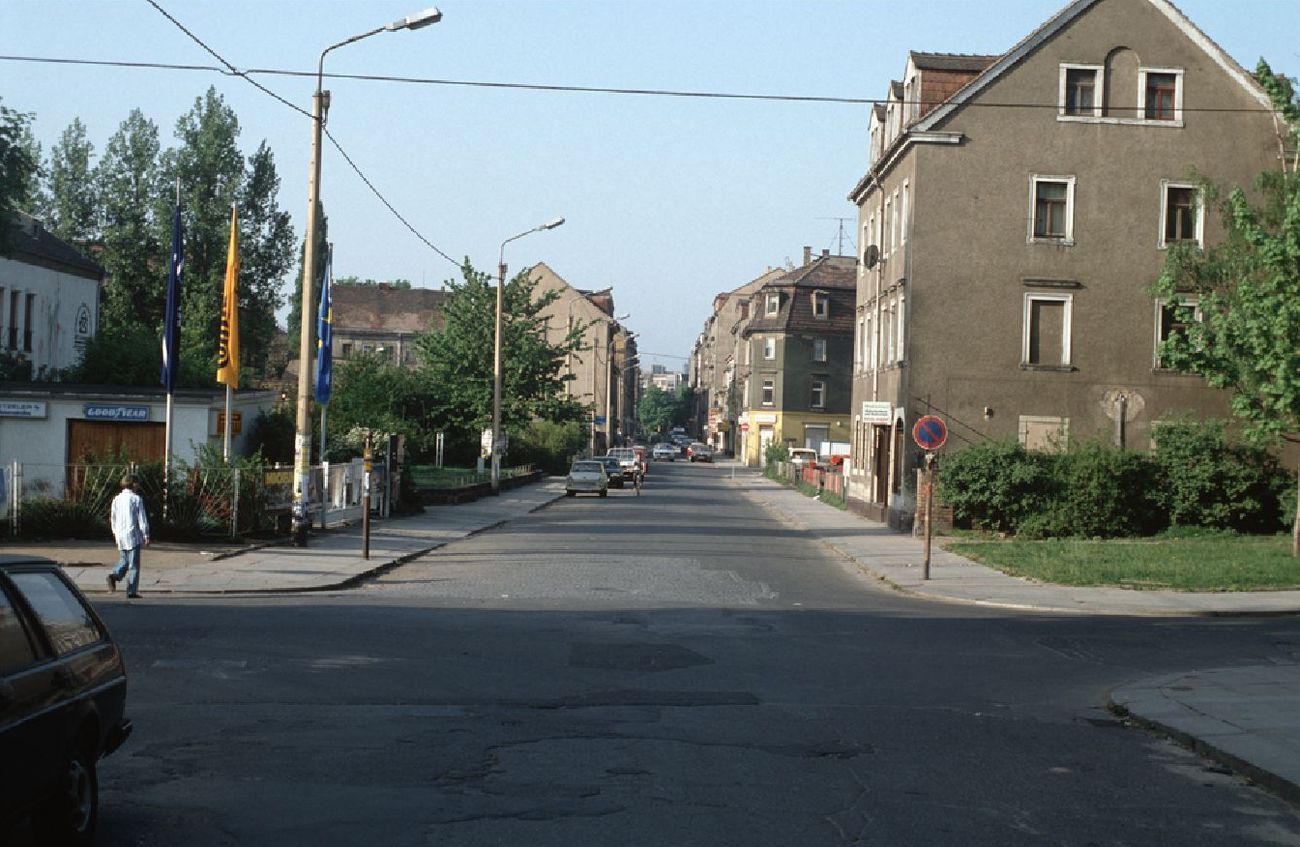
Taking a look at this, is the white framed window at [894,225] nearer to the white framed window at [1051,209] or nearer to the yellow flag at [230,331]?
the white framed window at [1051,209]

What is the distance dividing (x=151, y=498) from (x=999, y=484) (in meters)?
19.2

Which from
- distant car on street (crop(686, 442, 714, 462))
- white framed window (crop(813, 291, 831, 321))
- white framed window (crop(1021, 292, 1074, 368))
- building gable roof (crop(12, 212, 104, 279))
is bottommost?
distant car on street (crop(686, 442, 714, 462))

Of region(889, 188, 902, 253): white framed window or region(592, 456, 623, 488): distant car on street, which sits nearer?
region(889, 188, 902, 253): white framed window

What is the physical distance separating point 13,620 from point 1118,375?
34950mm

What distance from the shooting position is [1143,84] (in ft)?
122

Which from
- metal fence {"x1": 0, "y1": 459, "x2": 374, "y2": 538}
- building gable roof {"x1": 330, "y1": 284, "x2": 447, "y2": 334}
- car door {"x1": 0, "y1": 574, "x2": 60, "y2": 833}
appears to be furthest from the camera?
building gable roof {"x1": 330, "y1": 284, "x2": 447, "y2": 334}

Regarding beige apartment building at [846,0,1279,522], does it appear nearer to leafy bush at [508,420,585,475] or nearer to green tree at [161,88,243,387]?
leafy bush at [508,420,585,475]

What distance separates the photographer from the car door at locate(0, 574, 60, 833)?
5789mm

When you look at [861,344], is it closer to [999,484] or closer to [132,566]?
[999,484]

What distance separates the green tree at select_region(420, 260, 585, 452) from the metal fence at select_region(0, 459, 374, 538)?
3332 centimetres

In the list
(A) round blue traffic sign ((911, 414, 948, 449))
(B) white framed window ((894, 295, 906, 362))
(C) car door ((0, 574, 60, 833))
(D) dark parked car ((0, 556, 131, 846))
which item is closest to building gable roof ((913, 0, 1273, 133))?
(B) white framed window ((894, 295, 906, 362))

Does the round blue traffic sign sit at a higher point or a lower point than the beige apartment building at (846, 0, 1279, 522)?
lower

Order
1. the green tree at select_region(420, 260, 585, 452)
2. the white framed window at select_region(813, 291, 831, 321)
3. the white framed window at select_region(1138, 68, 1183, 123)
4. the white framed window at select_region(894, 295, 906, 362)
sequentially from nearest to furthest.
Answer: the white framed window at select_region(1138, 68, 1183, 123)
the white framed window at select_region(894, 295, 906, 362)
the green tree at select_region(420, 260, 585, 452)
the white framed window at select_region(813, 291, 831, 321)

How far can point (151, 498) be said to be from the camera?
986 inches
